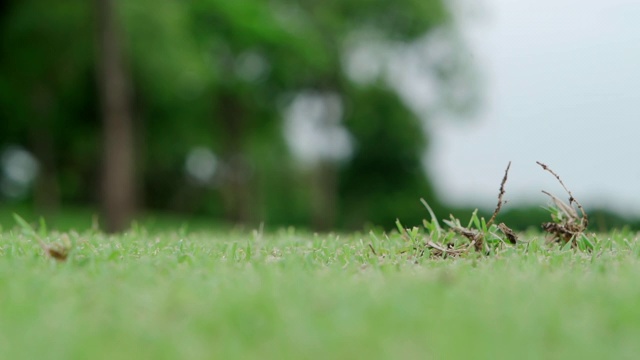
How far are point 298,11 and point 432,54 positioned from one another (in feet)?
20.2

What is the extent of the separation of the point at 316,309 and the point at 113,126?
573 inches

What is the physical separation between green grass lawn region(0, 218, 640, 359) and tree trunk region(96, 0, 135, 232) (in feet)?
42.3

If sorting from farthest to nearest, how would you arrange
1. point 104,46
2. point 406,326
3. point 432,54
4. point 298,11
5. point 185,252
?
point 432,54, point 298,11, point 104,46, point 185,252, point 406,326

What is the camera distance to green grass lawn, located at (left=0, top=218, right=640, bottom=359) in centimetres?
203

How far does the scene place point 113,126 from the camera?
16234 millimetres

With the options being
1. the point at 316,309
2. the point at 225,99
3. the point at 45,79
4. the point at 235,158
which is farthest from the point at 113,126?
the point at 316,309

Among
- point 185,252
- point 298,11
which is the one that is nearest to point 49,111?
point 298,11

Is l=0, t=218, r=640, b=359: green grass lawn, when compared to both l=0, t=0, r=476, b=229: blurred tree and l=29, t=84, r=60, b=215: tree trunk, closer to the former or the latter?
l=0, t=0, r=476, b=229: blurred tree

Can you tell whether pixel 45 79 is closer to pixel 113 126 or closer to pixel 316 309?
pixel 113 126

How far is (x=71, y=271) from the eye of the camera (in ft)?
10.6

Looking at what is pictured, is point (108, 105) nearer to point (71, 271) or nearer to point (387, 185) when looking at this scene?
point (71, 271)

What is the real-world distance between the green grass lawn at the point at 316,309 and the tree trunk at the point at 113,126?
42.3 ft

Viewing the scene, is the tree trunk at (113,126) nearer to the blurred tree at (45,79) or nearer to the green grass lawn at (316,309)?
the blurred tree at (45,79)

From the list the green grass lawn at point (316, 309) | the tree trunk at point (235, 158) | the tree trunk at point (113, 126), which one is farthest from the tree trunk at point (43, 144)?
the green grass lawn at point (316, 309)
